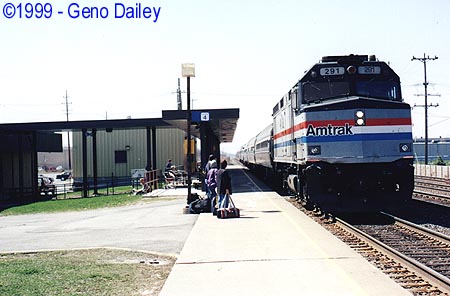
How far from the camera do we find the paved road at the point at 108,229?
12770 mm

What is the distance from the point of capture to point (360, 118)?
13.4m

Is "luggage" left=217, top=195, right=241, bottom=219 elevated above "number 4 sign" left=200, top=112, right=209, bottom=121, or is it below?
below

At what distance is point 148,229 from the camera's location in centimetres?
1503

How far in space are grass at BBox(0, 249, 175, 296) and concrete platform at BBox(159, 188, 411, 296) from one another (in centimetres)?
47

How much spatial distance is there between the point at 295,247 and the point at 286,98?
853cm

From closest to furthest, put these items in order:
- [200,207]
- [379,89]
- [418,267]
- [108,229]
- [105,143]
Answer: [418,267]
[379,89]
[108,229]
[200,207]
[105,143]

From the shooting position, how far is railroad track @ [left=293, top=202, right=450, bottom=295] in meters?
7.41

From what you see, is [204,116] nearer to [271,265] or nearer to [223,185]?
[223,185]

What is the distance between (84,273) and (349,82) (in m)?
8.40

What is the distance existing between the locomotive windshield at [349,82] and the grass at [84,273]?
243 inches

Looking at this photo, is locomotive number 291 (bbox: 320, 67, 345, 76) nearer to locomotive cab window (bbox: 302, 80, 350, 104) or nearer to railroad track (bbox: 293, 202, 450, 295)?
locomotive cab window (bbox: 302, 80, 350, 104)

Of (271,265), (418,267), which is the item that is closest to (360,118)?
(418,267)

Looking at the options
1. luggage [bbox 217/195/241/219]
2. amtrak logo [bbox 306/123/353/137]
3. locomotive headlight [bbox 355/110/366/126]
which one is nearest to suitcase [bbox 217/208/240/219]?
luggage [bbox 217/195/241/219]

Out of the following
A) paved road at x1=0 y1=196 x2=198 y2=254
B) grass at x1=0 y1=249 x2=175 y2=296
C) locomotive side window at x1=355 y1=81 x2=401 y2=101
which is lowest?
paved road at x1=0 y1=196 x2=198 y2=254
